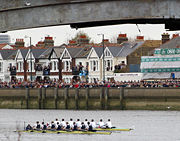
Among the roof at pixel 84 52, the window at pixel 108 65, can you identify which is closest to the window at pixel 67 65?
the roof at pixel 84 52

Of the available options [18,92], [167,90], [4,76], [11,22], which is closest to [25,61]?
[4,76]

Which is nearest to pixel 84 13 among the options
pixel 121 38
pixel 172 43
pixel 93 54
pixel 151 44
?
pixel 172 43

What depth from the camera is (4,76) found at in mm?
97750

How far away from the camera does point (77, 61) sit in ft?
291

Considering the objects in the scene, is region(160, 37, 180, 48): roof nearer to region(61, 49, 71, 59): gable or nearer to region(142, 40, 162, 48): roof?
region(142, 40, 162, 48): roof

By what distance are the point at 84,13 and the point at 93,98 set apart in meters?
54.6

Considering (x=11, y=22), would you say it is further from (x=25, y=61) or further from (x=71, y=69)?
(x=25, y=61)

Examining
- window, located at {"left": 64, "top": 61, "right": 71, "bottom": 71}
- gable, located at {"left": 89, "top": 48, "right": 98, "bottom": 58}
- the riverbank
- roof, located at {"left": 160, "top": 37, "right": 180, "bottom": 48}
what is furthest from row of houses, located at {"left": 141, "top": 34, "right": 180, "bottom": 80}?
window, located at {"left": 64, "top": 61, "right": 71, "bottom": 71}

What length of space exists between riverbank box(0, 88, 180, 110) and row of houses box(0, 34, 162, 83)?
30.5 ft

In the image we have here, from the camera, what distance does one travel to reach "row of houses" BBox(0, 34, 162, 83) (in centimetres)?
8356

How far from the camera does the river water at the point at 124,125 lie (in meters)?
40.0

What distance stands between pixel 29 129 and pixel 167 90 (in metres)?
21.3

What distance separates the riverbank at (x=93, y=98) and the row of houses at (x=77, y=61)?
9.30 m

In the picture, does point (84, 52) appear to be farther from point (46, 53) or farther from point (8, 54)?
point (8, 54)
